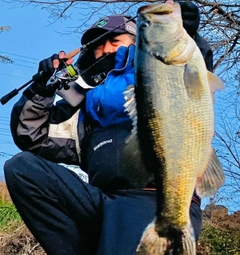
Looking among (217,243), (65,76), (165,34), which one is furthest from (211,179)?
(217,243)

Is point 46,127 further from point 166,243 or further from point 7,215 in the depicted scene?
point 7,215

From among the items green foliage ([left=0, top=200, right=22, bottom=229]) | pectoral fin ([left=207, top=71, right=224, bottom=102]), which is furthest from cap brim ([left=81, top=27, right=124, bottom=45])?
green foliage ([left=0, top=200, right=22, bottom=229])

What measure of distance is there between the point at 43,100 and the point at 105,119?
38 cm

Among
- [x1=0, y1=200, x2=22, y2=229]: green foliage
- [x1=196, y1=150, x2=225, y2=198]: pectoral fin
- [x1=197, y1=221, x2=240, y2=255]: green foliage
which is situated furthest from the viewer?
[x1=0, y1=200, x2=22, y2=229]: green foliage

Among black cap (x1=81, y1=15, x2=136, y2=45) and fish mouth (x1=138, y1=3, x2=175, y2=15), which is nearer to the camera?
fish mouth (x1=138, y1=3, x2=175, y2=15)

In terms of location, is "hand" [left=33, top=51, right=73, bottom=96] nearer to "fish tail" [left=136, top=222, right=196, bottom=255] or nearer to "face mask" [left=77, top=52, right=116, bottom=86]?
"face mask" [left=77, top=52, right=116, bottom=86]

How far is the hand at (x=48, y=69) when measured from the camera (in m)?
3.34

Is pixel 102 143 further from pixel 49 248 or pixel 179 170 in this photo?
pixel 179 170

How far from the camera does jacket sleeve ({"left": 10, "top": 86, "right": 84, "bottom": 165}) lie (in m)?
3.50

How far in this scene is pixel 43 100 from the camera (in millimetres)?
3486

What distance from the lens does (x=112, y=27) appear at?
12.0ft

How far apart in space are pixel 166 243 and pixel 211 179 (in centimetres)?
34

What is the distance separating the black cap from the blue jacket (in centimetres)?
13

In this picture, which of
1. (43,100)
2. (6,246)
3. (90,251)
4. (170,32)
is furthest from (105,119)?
(6,246)
